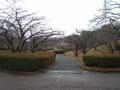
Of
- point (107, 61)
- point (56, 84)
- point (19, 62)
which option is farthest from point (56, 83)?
point (107, 61)

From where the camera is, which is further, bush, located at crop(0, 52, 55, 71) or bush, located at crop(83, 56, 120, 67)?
bush, located at crop(83, 56, 120, 67)

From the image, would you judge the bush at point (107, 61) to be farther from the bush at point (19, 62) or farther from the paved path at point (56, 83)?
the paved path at point (56, 83)

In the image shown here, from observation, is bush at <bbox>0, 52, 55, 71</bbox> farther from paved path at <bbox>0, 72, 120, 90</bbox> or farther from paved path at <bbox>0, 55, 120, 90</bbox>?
paved path at <bbox>0, 72, 120, 90</bbox>

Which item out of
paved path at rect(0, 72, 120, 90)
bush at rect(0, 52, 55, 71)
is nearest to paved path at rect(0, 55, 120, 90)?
paved path at rect(0, 72, 120, 90)

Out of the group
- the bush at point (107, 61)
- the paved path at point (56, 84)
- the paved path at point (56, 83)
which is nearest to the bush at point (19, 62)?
the paved path at point (56, 83)

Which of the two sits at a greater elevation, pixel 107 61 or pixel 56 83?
pixel 56 83

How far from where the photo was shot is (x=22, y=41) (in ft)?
79.8

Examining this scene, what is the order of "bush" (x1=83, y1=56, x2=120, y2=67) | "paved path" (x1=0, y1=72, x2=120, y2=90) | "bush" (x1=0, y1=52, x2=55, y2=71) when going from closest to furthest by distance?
1. "paved path" (x1=0, y1=72, x2=120, y2=90)
2. "bush" (x1=0, y1=52, x2=55, y2=71)
3. "bush" (x1=83, y1=56, x2=120, y2=67)

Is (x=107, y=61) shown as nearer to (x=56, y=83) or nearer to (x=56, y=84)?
(x=56, y=83)

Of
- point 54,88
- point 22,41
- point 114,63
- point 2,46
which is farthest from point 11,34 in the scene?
point 54,88

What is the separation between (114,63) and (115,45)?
9342 mm

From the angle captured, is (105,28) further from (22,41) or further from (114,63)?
(22,41)

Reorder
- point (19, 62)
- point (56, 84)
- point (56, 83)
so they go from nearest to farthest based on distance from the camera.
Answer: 1. point (56, 84)
2. point (56, 83)
3. point (19, 62)

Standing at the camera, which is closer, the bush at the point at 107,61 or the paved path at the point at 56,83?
the paved path at the point at 56,83
